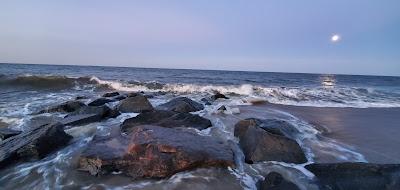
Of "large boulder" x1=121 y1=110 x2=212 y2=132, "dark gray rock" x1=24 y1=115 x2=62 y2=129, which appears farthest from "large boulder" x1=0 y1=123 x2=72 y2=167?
"dark gray rock" x1=24 y1=115 x2=62 y2=129

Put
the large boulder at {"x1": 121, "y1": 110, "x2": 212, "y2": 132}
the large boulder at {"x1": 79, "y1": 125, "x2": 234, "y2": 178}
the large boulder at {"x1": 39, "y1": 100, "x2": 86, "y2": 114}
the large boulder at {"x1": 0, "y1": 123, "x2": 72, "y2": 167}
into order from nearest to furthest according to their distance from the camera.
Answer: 1. the large boulder at {"x1": 79, "y1": 125, "x2": 234, "y2": 178}
2. the large boulder at {"x1": 0, "y1": 123, "x2": 72, "y2": 167}
3. the large boulder at {"x1": 121, "y1": 110, "x2": 212, "y2": 132}
4. the large boulder at {"x1": 39, "y1": 100, "x2": 86, "y2": 114}

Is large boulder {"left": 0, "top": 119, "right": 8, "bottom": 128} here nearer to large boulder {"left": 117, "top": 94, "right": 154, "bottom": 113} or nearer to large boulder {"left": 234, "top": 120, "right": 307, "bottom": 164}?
large boulder {"left": 117, "top": 94, "right": 154, "bottom": 113}

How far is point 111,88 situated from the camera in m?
21.5

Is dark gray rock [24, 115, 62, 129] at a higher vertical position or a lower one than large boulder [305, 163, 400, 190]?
lower

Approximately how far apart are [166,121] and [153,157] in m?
2.89

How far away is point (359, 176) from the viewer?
13.8 ft

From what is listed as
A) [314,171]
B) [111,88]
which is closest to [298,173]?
[314,171]

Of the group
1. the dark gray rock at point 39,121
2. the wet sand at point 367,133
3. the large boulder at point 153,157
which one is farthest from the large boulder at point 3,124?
the wet sand at point 367,133

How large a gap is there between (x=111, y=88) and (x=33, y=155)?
16.7 metres

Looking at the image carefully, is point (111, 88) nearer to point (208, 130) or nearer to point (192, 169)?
point (208, 130)

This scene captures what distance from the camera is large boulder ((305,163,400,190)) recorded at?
3947 mm

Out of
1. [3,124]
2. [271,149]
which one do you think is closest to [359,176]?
[271,149]

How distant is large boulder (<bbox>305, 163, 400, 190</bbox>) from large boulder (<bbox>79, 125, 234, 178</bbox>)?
1498 millimetres

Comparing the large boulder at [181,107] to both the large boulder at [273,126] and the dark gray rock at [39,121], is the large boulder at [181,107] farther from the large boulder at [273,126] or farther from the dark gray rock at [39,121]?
the dark gray rock at [39,121]
